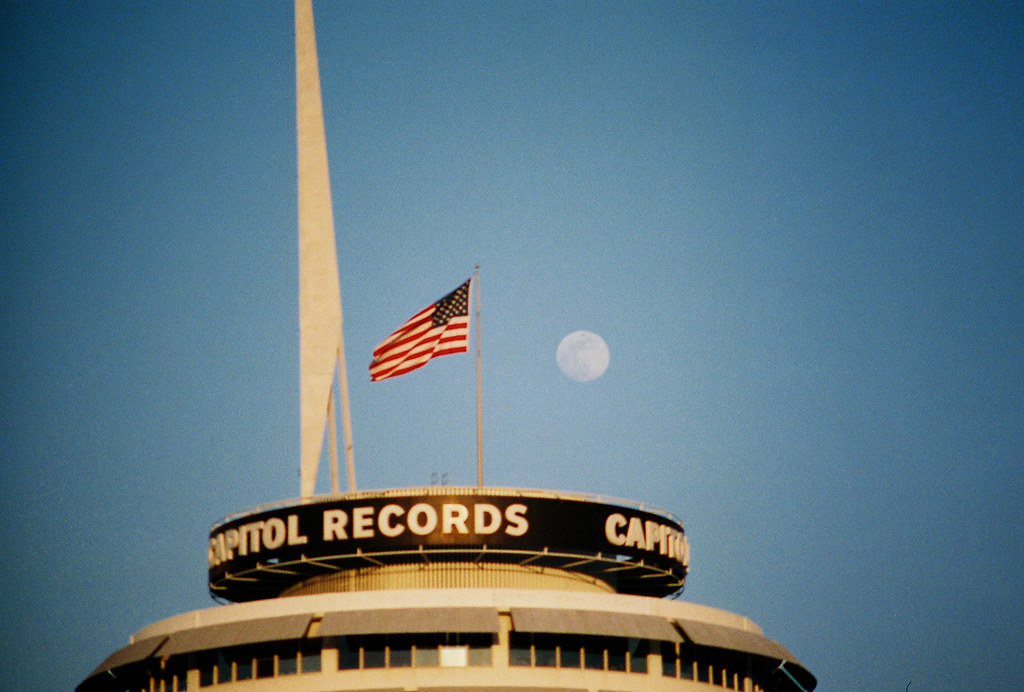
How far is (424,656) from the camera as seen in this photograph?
63219 mm

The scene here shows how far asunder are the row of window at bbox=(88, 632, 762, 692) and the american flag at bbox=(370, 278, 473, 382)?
44.7 feet

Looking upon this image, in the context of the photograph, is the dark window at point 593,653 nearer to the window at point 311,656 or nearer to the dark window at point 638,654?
the dark window at point 638,654

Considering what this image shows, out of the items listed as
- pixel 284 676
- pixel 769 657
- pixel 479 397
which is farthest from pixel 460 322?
pixel 769 657

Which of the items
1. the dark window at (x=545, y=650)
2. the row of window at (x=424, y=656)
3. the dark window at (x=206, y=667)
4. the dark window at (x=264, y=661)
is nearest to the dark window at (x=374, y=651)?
the row of window at (x=424, y=656)

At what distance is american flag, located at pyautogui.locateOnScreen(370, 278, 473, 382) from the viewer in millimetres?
66875

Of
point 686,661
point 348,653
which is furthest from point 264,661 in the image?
point 686,661

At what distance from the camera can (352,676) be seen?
62312 millimetres

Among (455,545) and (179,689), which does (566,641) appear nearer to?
(455,545)

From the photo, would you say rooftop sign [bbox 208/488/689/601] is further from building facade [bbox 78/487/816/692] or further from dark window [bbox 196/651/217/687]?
dark window [bbox 196/651/217/687]

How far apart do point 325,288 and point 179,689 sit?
24.4 metres

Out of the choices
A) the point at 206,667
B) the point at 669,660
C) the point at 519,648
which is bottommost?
the point at 669,660

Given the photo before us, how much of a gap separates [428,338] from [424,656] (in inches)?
619

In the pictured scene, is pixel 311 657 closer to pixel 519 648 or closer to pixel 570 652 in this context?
pixel 519 648

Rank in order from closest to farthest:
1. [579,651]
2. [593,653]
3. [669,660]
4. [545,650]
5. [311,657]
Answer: [311,657] < [545,650] < [579,651] < [593,653] < [669,660]
